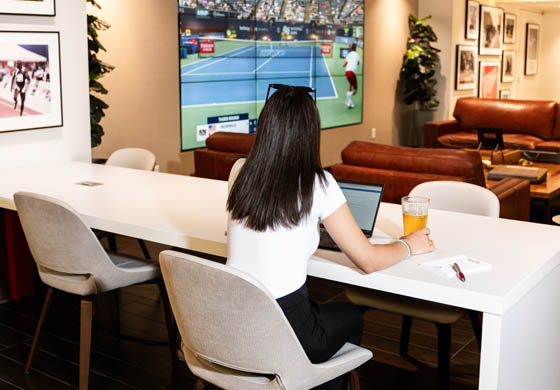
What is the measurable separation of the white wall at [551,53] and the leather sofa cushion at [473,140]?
205 inches

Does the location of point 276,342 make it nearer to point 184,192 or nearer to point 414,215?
point 414,215

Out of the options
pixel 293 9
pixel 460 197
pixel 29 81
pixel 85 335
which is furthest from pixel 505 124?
pixel 85 335

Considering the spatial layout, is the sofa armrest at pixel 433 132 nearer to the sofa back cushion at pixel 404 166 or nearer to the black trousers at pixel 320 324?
the sofa back cushion at pixel 404 166

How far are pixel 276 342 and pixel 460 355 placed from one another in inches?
67.7

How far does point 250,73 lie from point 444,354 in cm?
519

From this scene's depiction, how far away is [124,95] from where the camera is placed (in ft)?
19.6

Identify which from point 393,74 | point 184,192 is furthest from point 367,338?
point 393,74

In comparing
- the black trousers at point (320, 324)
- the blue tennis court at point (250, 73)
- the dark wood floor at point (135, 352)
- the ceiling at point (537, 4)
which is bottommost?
the dark wood floor at point (135, 352)

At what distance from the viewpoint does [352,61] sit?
879 centimetres

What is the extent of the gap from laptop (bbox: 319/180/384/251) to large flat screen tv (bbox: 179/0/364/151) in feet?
14.6

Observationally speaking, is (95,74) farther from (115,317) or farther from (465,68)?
(465,68)

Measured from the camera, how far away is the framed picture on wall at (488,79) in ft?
35.8

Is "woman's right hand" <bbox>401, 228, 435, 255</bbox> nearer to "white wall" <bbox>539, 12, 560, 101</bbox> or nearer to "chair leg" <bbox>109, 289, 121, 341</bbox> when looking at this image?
"chair leg" <bbox>109, 289, 121, 341</bbox>

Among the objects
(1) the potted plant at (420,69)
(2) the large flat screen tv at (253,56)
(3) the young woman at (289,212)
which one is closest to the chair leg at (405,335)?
(3) the young woman at (289,212)
